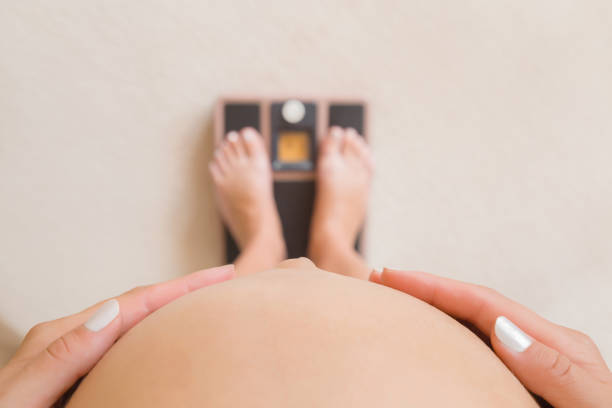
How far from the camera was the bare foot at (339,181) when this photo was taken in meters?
0.84

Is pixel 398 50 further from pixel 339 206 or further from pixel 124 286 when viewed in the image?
pixel 124 286

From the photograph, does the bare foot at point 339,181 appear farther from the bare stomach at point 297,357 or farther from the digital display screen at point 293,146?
the bare stomach at point 297,357

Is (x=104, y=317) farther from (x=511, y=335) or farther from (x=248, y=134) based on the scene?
(x=248, y=134)

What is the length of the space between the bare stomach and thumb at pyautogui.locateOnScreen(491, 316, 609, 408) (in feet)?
0.17

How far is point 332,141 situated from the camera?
2.78 ft

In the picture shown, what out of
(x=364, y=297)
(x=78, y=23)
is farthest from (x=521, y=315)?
(x=78, y=23)

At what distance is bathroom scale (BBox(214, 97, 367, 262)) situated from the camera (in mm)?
818

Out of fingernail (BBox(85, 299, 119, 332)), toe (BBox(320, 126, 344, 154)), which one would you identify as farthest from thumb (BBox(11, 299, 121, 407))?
toe (BBox(320, 126, 344, 154))

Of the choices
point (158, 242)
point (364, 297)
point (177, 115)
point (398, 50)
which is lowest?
point (158, 242)

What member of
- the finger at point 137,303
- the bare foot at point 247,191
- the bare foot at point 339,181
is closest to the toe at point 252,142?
the bare foot at point 247,191

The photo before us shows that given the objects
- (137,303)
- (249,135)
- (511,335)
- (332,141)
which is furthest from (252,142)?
(511,335)

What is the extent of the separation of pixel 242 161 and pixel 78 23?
39 cm

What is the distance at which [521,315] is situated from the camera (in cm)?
44

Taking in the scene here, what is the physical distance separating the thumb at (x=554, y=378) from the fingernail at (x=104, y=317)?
373 millimetres
